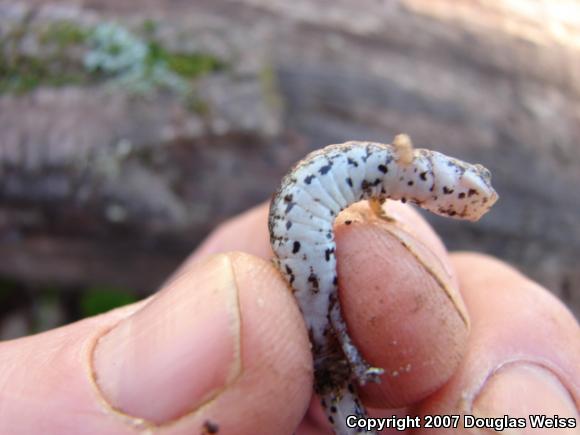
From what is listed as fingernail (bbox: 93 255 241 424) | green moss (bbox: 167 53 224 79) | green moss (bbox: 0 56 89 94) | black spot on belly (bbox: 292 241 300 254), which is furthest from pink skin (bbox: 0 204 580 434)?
green moss (bbox: 0 56 89 94)

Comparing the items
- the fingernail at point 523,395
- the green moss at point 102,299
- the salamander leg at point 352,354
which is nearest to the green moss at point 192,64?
the green moss at point 102,299

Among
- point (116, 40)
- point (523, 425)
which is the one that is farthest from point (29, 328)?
point (523, 425)

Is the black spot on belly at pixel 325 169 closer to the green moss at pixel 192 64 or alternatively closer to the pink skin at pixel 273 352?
the pink skin at pixel 273 352

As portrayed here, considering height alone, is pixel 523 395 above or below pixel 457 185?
below

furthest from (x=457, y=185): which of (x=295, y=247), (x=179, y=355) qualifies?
(x=179, y=355)

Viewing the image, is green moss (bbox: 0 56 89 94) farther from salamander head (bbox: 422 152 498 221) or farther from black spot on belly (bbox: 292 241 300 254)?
salamander head (bbox: 422 152 498 221)

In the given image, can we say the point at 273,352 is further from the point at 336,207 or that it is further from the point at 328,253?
the point at 336,207
